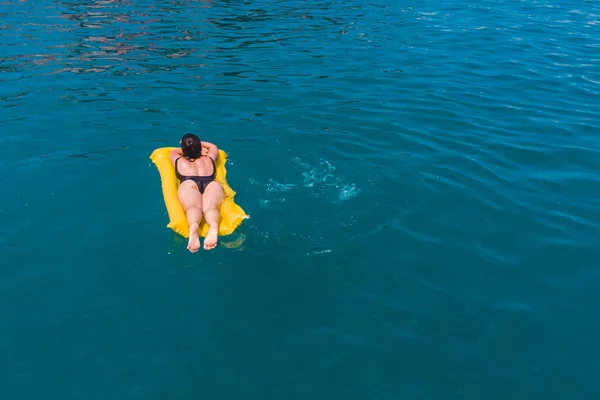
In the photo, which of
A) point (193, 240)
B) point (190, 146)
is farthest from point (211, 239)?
point (190, 146)

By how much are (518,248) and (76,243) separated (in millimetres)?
7201

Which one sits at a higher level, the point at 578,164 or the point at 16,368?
the point at 578,164

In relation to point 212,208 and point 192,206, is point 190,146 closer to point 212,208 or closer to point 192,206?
point 192,206

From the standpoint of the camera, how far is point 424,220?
8.88 meters

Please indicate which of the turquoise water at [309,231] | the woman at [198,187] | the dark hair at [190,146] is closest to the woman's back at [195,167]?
the woman at [198,187]

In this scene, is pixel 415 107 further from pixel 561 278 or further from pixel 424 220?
pixel 561 278

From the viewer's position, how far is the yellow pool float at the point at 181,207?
8.37 metres

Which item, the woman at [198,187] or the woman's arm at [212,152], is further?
the woman's arm at [212,152]

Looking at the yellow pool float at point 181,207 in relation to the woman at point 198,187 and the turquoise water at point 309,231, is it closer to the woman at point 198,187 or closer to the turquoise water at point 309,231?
the woman at point 198,187

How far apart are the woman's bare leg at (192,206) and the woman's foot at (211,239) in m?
0.12

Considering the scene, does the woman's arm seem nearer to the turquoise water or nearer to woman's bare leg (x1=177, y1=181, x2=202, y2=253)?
the turquoise water

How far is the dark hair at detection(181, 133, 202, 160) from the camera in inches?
370

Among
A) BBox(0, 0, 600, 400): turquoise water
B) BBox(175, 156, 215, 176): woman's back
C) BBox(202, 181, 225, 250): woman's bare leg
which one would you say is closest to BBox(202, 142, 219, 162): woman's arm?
BBox(175, 156, 215, 176): woman's back

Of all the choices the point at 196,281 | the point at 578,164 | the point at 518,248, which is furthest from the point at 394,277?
the point at 578,164
